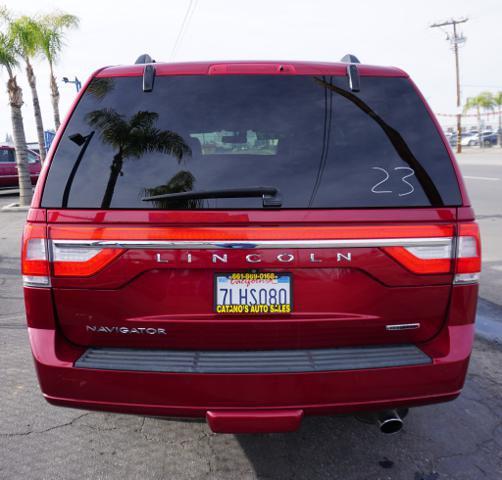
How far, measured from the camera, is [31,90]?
17.8m

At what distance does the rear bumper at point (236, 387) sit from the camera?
2035 mm

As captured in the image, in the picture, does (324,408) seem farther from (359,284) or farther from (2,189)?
(2,189)

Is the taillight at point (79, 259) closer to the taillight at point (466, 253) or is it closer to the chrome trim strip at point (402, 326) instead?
the chrome trim strip at point (402, 326)

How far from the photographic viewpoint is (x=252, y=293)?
81.6 inches

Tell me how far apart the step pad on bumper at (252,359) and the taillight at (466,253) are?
39 cm

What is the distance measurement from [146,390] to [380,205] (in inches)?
51.1

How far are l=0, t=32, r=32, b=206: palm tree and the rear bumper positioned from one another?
44.9ft

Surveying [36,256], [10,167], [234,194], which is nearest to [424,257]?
[234,194]

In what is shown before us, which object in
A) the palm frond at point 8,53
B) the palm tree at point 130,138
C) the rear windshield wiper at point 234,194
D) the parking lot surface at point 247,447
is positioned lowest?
the parking lot surface at point 247,447

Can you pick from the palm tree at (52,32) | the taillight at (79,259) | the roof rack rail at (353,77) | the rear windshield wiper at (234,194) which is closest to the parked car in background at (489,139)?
the palm tree at (52,32)

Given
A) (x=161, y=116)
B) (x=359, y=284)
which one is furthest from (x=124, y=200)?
(x=359, y=284)

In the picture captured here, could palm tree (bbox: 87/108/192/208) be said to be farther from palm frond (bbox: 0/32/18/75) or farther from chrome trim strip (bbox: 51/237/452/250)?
palm frond (bbox: 0/32/18/75)

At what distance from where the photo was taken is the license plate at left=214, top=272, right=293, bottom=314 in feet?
6.76

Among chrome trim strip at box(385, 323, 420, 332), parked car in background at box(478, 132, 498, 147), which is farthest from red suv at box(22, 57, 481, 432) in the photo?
parked car in background at box(478, 132, 498, 147)
